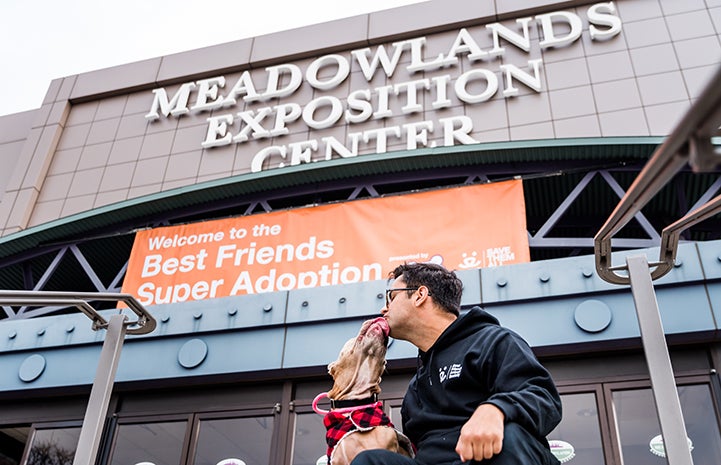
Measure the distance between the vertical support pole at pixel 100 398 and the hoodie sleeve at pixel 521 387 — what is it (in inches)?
127

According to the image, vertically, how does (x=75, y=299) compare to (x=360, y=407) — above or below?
above

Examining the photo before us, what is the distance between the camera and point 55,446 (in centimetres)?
884

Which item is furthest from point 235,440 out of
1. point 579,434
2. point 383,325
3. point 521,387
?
point 521,387

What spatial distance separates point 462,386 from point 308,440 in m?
4.88

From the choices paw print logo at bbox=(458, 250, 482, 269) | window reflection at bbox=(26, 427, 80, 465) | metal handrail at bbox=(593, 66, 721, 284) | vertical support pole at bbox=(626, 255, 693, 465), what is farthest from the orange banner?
metal handrail at bbox=(593, 66, 721, 284)

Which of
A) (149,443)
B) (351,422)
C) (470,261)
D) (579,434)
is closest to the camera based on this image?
(351,422)

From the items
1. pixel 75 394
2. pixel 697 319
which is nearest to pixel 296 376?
pixel 75 394

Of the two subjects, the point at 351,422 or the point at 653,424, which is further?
the point at 653,424

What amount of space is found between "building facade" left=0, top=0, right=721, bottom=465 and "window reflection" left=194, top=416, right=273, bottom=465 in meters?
0.02

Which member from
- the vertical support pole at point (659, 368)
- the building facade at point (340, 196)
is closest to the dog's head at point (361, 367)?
the vertical support pole at point (659, 368)

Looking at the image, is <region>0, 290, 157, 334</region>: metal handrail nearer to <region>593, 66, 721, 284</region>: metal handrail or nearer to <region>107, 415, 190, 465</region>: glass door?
<region>107, 415, 190, 465</region>: glass door

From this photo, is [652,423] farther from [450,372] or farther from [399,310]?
[450,372]

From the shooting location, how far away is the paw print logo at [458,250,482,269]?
9419 mm

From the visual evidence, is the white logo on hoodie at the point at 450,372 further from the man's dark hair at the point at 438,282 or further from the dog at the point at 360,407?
the man's dark hair at the point at 438,282
